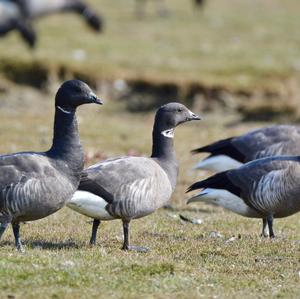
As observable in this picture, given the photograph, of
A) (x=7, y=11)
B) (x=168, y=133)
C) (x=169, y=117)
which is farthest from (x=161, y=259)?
(x=7, y=11)

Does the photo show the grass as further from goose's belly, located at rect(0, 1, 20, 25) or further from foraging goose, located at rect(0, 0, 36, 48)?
goose's belly, located at rect(0, 1, 20, 25)

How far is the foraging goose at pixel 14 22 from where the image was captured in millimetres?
27656

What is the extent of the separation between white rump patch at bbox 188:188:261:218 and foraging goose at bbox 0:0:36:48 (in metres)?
16.6

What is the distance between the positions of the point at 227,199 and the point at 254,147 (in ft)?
8.50

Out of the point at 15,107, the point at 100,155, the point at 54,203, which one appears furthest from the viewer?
the point at 15,107

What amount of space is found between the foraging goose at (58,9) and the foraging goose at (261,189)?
20148 millimetres

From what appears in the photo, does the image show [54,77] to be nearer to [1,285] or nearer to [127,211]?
[127,211]

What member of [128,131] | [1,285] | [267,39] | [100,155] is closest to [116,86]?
[128,131]

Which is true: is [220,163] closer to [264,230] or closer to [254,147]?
[254,147]

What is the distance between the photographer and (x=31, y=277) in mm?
8062

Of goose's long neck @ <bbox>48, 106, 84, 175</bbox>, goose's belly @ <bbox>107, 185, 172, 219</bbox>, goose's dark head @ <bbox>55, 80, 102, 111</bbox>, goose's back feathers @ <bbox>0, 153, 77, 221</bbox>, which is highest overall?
goose's dark head @ <bbox>55, 80, 102, 111</bbox>

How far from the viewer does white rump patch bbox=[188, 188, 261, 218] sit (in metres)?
11.5

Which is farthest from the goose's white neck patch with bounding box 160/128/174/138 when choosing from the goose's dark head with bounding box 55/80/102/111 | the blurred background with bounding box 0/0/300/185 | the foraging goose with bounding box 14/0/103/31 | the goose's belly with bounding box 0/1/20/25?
the foraging goose with bounding box 14/0/103/31

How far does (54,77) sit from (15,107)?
1.65 metres
